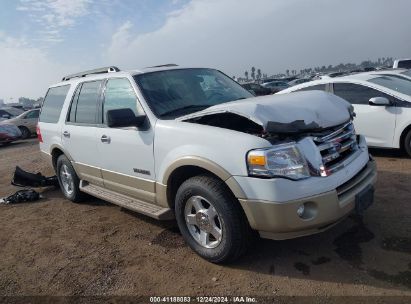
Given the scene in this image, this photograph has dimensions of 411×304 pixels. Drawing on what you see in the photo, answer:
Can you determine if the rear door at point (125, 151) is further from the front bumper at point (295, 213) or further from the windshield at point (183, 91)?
the front bumper at point (295, 213)

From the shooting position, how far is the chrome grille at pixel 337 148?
3.25 m

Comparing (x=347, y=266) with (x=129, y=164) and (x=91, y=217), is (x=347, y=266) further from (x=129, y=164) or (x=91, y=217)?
(x=91, y=217)

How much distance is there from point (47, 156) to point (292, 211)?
494cm

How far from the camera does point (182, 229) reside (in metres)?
3.81

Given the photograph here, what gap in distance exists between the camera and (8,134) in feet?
51.8

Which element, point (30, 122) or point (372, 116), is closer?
point (372, 116)

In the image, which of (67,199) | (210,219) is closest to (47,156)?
(67,199)

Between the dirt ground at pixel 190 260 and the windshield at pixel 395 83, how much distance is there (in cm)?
226

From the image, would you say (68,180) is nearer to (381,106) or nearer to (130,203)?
(130,203)

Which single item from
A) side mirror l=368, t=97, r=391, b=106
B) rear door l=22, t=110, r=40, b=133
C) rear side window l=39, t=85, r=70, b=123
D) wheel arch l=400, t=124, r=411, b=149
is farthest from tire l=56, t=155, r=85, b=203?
rear door l=22, t=110, r=40, b=133

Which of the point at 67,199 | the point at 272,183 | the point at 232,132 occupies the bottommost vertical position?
the point at 67,199

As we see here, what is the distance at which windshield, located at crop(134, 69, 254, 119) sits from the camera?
162 inches

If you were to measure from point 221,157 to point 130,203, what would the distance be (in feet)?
5.45

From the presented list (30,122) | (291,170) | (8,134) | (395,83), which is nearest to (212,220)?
(291,170)
